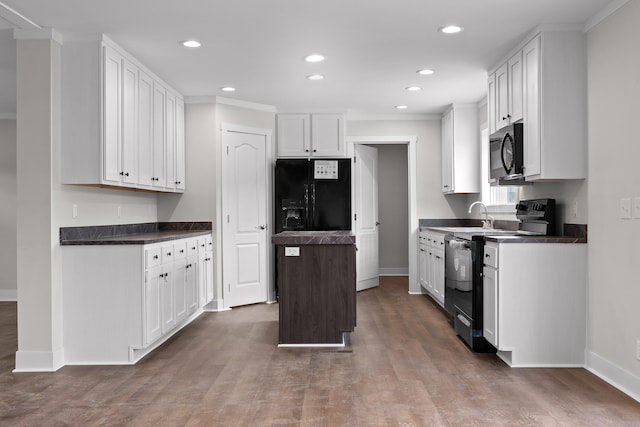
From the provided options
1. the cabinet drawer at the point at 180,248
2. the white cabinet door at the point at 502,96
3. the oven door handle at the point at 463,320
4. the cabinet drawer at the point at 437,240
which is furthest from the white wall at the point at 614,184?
the cabinet drawer at the point at 180,248

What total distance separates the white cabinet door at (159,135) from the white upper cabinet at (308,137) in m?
1.83

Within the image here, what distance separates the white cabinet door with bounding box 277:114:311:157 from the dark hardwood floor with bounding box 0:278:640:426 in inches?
114

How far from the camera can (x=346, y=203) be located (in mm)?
6457

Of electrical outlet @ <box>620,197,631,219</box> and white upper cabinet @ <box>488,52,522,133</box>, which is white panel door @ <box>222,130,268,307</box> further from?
electrical outlet @ <box>620,197,631,219</box>

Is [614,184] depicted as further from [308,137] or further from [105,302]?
[308,137]

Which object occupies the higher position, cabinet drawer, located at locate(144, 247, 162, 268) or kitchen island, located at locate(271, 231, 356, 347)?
cabinet drawer, located at locate(144, 247, 162, 268)

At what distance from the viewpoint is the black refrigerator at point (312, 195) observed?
6.42 metres

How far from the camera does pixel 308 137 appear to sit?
672 cm

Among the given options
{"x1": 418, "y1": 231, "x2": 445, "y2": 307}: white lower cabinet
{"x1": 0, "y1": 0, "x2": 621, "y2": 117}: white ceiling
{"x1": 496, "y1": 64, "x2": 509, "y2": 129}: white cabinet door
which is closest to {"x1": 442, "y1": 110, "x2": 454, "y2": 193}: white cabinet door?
{"x1": 418, "y1": 231, "x2": 445, "y2": 307}: white lower cabinet

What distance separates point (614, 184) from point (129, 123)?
3.67 meters

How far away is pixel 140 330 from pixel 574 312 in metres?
3.14

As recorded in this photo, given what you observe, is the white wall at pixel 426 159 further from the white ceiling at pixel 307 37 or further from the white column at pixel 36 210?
the white column at pixel 36 210

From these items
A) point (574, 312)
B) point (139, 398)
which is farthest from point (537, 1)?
point (139, 398)

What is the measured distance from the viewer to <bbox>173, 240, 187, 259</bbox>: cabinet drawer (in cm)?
455
